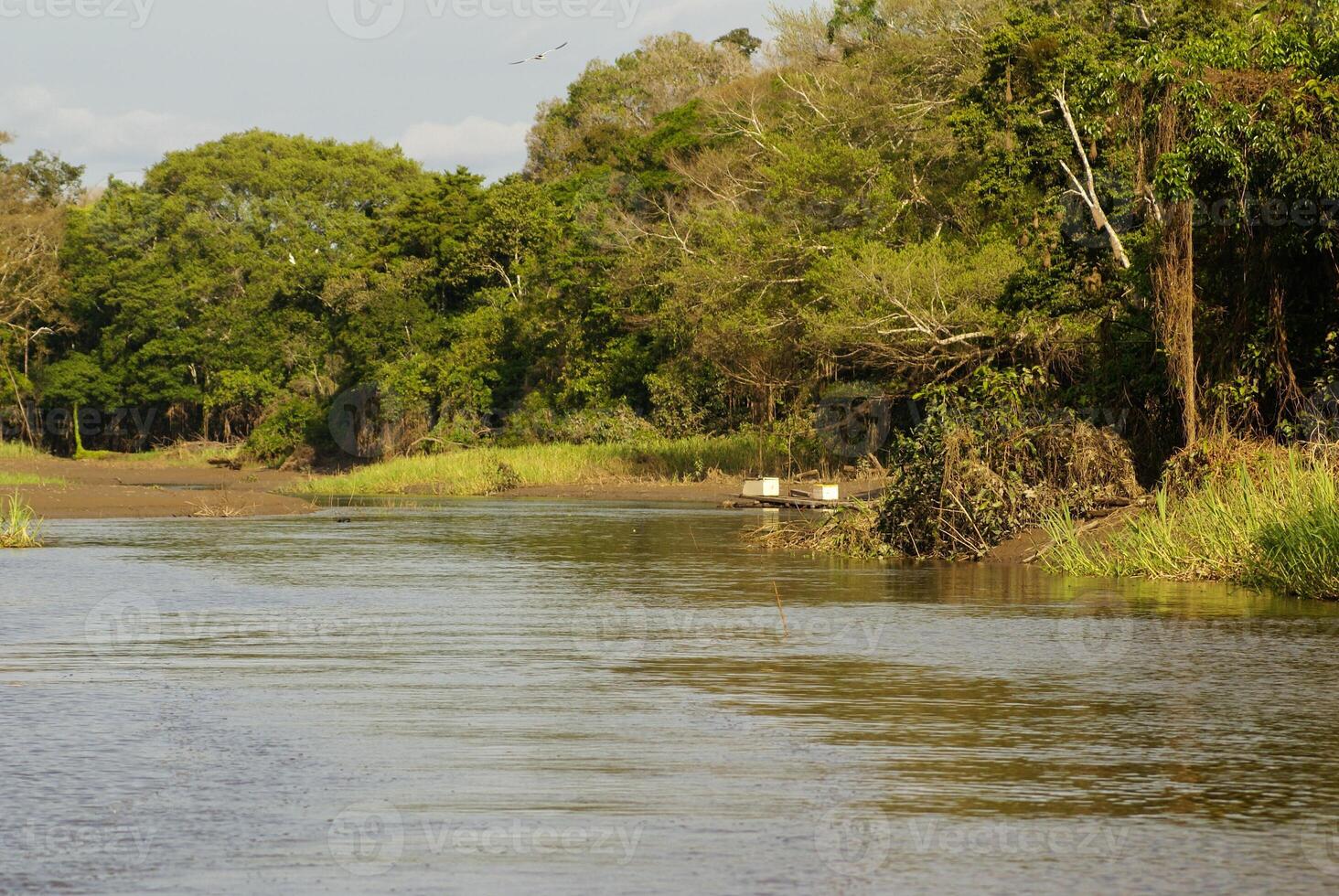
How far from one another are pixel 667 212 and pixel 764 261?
46.0ft

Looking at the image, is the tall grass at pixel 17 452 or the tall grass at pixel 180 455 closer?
the tall grass at pixel 17 452

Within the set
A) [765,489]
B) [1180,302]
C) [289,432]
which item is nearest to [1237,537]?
[1180,302]

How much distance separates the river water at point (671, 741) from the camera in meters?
7.88

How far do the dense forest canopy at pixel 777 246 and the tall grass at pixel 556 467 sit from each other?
2140mm

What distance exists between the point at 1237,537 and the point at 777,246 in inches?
1107

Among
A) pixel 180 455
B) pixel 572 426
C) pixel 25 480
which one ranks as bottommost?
pixel 25 480

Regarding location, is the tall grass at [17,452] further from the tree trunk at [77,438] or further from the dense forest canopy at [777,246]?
the dense forest canopy at [777,246]

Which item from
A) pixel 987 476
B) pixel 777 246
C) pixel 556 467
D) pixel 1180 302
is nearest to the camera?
pixel 987 476

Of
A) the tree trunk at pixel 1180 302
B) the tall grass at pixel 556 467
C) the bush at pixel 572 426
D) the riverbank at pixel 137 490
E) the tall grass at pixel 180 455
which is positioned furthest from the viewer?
the tall grass at pixel 180 455

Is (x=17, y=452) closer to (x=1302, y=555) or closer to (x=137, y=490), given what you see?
(x=137, y=490)

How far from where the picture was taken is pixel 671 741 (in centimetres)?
1087

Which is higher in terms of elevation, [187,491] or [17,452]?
[17,452]

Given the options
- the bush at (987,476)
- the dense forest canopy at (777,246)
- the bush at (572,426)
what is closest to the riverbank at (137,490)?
the dense forest canopy at (777,246)

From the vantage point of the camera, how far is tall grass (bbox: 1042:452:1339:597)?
1928 cm
